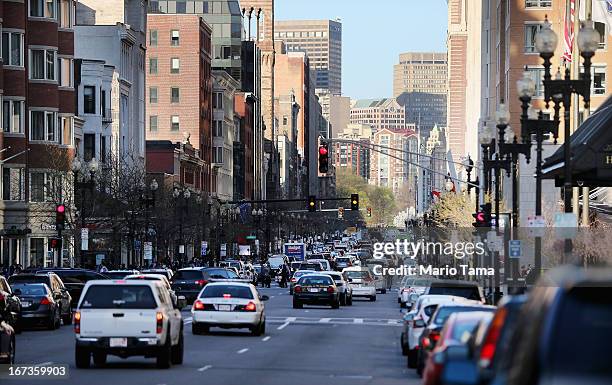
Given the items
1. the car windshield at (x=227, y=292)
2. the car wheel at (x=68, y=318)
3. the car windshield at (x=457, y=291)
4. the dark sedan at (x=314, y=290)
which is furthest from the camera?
the dark sedan at (x=314, y=290)

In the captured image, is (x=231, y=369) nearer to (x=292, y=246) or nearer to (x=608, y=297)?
(x=608, y=297)

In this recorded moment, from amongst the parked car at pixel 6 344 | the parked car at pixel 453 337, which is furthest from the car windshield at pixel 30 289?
the parked car at pixel 453 337

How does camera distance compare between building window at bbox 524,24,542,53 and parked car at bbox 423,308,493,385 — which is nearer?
parked car at bbox 423,308,493,385

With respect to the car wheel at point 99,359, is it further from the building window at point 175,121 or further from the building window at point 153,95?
the building window at point 153,95

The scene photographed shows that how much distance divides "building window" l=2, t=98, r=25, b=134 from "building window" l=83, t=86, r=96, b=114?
817 inches

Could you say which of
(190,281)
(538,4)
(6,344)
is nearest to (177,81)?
(538,4)

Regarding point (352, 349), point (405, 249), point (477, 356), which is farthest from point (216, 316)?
point (405, 249)

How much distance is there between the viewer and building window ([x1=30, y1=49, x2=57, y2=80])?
269 feet

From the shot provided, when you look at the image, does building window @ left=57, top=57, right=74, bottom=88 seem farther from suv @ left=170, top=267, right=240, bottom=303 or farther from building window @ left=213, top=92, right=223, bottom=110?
building window @ left=213, top=92, right=223, bottom=110

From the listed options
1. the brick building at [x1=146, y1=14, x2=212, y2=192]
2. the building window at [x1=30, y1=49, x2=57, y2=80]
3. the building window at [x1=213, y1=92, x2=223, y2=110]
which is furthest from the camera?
the building window at [x1=213, y1=92, x2=223, y2=110]

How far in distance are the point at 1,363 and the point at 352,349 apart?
12451mm

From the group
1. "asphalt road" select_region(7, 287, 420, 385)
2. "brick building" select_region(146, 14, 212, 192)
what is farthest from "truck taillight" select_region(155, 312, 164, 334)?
"brick building" select_region(146, 14, 212, 192)

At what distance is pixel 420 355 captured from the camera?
1037 inches

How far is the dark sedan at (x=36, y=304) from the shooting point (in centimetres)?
4278
